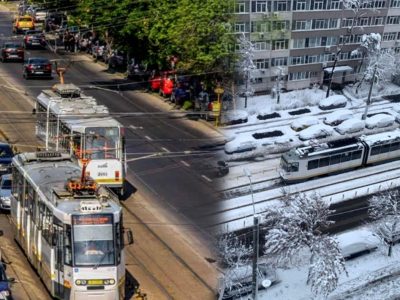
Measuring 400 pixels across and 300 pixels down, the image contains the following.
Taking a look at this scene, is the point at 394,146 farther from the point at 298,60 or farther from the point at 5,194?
the point at 5,194

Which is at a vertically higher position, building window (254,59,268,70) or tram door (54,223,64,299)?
building window (254,59,268,70)

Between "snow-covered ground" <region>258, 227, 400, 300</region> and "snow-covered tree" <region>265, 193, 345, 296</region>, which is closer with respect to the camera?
"snow-covered ground" <region>258, 227, 400, 300</region>

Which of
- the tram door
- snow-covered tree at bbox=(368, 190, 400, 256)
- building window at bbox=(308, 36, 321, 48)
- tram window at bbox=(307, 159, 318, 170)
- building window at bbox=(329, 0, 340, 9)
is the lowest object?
snow-covered tree at bbox=(368, 190, 400, 256)

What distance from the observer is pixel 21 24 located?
161 ft

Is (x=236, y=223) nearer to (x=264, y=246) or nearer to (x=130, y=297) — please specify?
(x=264, y=246)

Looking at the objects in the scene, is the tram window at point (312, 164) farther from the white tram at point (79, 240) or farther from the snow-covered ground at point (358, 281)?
the white tram at point (79, 240)

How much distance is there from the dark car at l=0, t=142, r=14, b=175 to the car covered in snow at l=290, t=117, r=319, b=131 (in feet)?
28.2

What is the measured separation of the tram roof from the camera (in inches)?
538

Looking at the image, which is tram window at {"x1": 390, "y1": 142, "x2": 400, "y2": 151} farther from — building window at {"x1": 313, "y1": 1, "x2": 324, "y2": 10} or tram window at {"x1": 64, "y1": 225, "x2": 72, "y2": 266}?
tram window at {"x1": 64, "y1": 225, "x2": 72, "y2": 266}

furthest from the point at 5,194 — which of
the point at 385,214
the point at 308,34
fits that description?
the point at 385,214

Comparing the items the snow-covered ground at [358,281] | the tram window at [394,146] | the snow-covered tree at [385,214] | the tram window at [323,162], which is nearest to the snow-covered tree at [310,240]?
the snow-covered ground at [358,281]

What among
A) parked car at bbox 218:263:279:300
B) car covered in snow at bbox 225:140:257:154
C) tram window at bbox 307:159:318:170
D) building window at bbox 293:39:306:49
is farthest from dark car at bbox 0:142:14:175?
tram window at bbox 307:159:318:170

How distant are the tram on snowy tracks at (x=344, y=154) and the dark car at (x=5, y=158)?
35.4ft

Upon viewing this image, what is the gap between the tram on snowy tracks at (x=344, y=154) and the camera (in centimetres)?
2973
